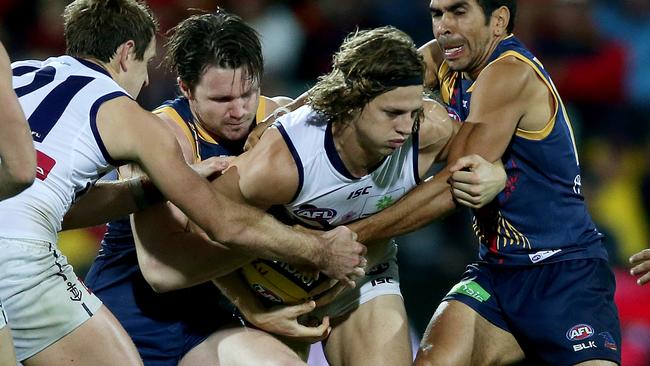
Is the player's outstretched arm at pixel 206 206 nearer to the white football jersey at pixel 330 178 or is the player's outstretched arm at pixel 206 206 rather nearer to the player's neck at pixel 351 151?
the white football jersey at pixel 330 178

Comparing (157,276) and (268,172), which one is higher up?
(268,172)

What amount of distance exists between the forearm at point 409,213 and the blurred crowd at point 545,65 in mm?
3325

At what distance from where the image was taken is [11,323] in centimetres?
436

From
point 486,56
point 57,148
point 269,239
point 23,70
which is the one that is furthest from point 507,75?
point 23,70

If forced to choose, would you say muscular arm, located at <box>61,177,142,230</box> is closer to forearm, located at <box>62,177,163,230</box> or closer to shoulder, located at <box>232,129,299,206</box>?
forearm, located at <box>62,177,163,230</box>

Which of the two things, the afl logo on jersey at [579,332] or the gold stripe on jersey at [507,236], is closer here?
the afl logo on jersey at [579,332]

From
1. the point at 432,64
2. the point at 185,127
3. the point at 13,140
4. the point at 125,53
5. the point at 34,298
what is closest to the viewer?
the point at 13,140

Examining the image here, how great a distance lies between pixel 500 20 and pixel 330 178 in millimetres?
1305

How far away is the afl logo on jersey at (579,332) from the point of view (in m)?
5.07

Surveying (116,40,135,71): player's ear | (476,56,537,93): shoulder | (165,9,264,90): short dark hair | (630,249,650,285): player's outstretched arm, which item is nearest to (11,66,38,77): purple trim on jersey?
(116,40,135,71): player's ear

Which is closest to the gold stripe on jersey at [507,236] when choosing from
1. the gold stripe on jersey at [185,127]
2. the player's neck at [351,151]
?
the player's neck at [351,151]

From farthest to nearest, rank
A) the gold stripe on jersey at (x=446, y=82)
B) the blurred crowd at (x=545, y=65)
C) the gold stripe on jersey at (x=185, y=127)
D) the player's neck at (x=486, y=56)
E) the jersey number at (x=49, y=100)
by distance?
the blurred crowd at (x=545, y=65) < the gold stripe on jersey at (x=446, y=82) < the player's neck at (x=486, y=56) < the gold stripe on jersey at (x=185, y=127) < the jersey number at (x=49, y=100)

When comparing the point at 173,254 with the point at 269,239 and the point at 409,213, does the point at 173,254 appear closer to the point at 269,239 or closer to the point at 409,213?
the point at 269,239

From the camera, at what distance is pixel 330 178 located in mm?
4859
